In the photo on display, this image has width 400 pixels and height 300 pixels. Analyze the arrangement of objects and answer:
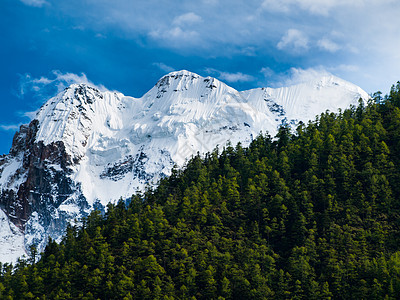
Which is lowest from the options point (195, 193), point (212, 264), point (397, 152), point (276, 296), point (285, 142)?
point (276, 296)

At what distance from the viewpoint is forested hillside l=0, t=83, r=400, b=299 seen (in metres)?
94.9

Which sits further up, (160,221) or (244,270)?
(160,221)

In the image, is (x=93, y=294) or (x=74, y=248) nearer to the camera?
(x=93, y=294)

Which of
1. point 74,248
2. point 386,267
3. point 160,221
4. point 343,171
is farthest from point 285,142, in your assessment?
point 74,248

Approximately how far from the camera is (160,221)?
4528 inches

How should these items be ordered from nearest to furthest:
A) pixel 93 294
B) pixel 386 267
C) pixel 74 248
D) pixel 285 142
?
1. pixel 386 267
2. pixel 93 294
3. pixel 74 248
4. pixel 285 142

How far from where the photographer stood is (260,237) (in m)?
109

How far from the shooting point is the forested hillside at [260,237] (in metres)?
94.9

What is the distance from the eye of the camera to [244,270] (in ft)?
324

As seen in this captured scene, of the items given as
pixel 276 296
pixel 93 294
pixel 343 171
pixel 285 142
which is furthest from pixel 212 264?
pixel 285 142

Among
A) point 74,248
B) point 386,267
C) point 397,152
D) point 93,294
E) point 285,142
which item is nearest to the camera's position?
point 386,267

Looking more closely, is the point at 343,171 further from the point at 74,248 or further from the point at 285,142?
the point at 74,248

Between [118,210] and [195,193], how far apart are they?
22.4 m

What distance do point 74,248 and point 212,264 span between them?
35.5m
